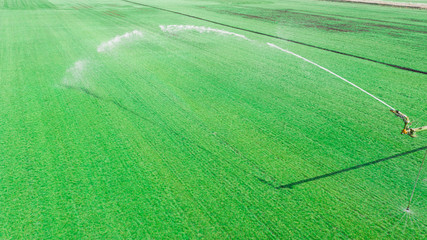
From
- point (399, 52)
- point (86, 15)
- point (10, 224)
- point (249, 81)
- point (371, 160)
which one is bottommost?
point (10, 224)

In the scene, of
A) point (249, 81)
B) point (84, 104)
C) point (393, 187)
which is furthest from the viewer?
point (249, 81)

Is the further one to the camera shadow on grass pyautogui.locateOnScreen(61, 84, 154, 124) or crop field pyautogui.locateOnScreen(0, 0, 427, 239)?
shadow on grass pyautogui.locateOnScreen(61, 84, 154, 124)

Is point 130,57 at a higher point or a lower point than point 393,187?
higher

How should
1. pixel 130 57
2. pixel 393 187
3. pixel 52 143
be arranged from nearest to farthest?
pixel 393 187
pixel 52 143
pixel 130 57

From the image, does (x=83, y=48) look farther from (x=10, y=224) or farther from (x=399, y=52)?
(x=399, y=52)

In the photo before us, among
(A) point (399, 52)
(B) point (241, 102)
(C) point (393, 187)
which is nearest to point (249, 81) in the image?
(B) point (241, 102)

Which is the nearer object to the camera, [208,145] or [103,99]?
[208,145]

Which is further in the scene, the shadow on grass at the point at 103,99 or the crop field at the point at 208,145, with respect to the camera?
the shadow on grass at the point at 103,99

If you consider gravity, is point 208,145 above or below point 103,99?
below
